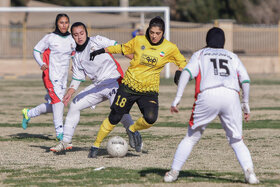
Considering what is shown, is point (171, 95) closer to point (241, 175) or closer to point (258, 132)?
point (258, 132)

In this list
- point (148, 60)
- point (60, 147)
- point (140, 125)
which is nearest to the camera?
point (148, 60)

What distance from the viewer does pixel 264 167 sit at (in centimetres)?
888

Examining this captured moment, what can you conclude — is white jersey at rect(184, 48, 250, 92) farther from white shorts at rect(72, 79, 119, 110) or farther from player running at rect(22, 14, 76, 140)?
player running at rect(22, 14, 76, 140)

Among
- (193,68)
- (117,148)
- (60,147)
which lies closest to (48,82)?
(60,147)

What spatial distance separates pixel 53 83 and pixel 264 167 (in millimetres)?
4247

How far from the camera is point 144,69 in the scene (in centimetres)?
937

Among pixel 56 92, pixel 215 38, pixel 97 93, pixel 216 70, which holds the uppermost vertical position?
pixel 215 38

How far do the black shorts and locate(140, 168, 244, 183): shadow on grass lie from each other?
3.93 ft

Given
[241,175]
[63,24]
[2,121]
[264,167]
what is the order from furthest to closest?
1. [2,121]
2. [63,24]
3. [264,167]
4. [241,175]

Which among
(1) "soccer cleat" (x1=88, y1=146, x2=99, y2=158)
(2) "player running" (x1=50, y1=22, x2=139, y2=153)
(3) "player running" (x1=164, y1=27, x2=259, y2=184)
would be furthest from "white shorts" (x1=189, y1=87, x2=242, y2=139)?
(2) "player running" (x1=50, y1=22, x2=139, y2=153)

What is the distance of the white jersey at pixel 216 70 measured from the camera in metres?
7.50

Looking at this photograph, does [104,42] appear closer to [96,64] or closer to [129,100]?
[96,64]

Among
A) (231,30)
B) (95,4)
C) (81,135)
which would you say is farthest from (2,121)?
(95,4)

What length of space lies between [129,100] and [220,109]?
232 cm
